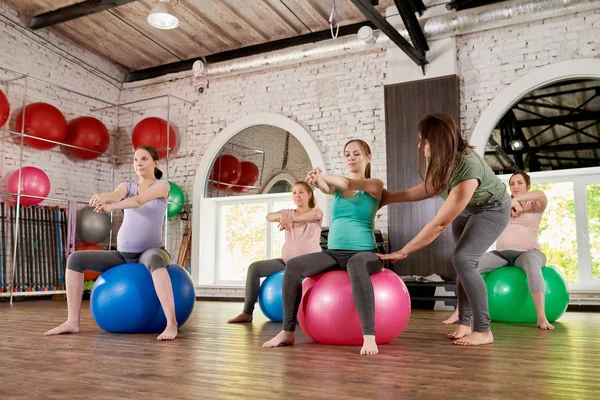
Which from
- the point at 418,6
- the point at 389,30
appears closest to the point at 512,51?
the point at 418,6

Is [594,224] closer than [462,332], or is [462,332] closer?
[462,332]

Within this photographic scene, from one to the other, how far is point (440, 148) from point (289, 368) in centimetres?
133

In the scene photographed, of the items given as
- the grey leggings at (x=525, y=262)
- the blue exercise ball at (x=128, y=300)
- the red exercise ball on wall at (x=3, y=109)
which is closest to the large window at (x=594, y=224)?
the grey leggings at (x=525, y=262)

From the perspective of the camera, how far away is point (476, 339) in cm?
284

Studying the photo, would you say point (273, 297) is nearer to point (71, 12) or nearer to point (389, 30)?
point (389, 30)

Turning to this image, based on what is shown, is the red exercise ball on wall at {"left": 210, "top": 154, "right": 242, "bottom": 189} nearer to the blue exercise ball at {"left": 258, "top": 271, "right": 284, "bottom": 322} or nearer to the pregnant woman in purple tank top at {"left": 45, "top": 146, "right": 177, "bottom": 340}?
the blue exercise ball at {"left": 258, "top": 271, "right": 284, "bottom": 322}

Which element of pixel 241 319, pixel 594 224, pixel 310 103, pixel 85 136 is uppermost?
pixel 310 103

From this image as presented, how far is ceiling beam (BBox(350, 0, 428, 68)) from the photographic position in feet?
17.1

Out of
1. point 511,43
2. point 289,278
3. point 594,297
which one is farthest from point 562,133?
point 289,278

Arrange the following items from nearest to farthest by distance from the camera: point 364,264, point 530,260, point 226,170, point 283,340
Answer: point 364,264
point 283,340
point 530,260
point 226,170

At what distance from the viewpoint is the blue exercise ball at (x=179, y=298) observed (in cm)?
334

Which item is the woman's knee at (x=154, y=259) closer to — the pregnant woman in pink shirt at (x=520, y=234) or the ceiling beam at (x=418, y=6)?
the pregnant woman in pink shirt at (x=520, y=234)

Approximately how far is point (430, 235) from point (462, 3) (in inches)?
190

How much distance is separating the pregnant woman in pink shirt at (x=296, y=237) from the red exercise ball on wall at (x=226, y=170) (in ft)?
12.8
